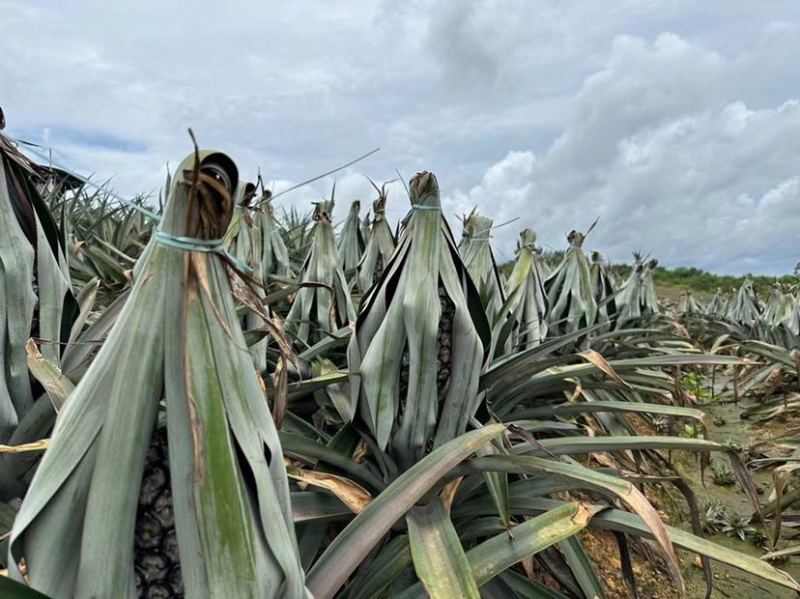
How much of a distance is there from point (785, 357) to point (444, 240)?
3.84m

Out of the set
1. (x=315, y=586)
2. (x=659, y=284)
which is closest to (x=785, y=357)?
(x=315, y=586)

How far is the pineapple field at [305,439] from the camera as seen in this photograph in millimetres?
675

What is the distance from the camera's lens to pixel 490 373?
1812 mm

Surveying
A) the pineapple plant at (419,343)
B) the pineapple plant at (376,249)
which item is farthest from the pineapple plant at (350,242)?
the pineapple plant at (419,343)

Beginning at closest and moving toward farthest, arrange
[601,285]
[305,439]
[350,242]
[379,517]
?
[379,517]
[305,439]
[350,242]
[601,285]

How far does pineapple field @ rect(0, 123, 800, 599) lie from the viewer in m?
0.67

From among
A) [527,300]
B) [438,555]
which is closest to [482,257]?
[527,300]

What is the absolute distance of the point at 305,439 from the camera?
53.3 inches

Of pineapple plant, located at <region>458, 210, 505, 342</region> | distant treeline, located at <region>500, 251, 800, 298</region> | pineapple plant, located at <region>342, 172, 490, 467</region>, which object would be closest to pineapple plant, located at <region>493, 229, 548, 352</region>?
pineapple plant, located at <region>458, 210, 505, 342</region>

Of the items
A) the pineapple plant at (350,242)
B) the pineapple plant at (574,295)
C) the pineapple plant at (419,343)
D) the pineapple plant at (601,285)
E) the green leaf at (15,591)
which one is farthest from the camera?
the pineapple plant at (601,285)

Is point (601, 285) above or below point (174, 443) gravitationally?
above

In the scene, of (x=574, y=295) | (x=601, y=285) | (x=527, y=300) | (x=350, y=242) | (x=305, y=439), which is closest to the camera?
(x=305, y=439)

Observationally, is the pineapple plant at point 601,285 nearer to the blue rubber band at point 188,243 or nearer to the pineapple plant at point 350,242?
the pineapple plant at point 350,242

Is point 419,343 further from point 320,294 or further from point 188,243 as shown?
point 320,294
